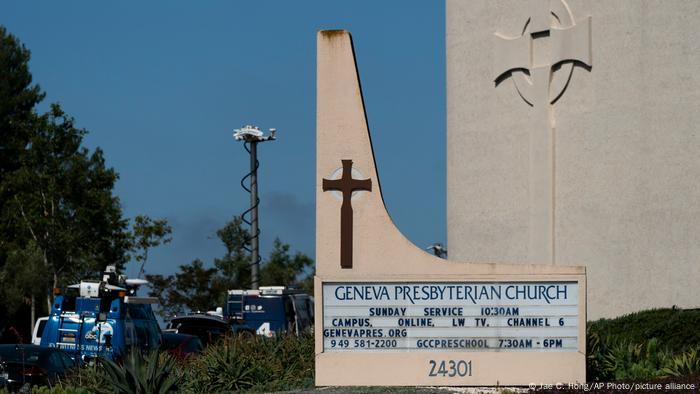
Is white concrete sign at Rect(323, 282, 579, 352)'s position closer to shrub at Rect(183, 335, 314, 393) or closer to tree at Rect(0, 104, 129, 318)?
shrub at Rect(183, 335, 314, 393)

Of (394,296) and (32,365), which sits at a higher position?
(394,296)

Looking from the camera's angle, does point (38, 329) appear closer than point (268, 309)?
Yes

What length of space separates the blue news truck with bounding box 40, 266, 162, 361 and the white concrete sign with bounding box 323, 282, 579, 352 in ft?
32.5

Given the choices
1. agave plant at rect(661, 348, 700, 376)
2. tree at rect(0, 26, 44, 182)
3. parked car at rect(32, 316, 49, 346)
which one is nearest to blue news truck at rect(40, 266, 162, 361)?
parked car at rect(32, 316, 49, 346)

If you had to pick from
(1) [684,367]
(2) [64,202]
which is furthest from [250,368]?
(2) [64,202]

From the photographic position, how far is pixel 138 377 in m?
15.4

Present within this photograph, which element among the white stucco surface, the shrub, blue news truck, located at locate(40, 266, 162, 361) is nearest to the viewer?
the shrub

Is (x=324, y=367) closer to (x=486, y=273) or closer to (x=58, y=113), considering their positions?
(x=486, y=273)

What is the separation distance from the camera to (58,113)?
150 ft

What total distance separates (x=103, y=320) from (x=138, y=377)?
1097 centimetres

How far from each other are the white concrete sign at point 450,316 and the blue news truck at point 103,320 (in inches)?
390

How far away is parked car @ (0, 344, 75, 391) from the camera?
21.0m

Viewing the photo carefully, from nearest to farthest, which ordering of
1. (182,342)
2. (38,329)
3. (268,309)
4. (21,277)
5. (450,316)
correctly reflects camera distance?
(450,316), (182,342), (38,329), (268,309), (21,277)

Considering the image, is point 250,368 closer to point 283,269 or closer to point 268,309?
point 268,309
